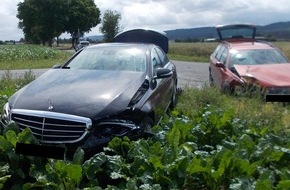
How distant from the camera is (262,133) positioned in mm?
4859

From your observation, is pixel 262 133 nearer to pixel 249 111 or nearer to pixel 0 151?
pixel 249 111

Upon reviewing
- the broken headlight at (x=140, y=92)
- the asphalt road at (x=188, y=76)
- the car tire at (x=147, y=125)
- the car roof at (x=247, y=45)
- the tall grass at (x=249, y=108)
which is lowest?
the asphalt road at (x=188, y=76)

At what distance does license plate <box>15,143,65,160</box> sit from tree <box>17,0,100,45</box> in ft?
226

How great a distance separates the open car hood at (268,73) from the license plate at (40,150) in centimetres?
558

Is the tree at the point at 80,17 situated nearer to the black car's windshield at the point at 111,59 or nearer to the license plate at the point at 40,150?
the black car's windshield at the point at 111,59

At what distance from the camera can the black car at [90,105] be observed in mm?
4379

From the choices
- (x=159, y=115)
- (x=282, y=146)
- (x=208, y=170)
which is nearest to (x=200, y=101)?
(x=159, y=115)

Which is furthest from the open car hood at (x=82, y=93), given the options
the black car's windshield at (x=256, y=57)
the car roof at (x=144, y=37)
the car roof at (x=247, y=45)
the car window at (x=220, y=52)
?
the car roof at (x=144, y=37)

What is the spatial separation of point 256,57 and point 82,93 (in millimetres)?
6421

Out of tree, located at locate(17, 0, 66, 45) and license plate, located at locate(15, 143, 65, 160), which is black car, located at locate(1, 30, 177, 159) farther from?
tree, located at locate(17, 0, 66, 45)

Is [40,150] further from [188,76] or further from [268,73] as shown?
[188,76]

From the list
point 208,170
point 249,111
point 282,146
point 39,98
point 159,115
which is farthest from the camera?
point 249,111

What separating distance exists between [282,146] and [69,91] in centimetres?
255

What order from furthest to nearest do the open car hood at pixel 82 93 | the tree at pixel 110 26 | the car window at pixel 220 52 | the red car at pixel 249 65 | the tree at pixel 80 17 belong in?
the tree at pixel 80 17 → the tree at pixel 110 26 → the car window at pixel 220 52 → the red car at pixel 249 65 → the open car hood at pixel 82 93
